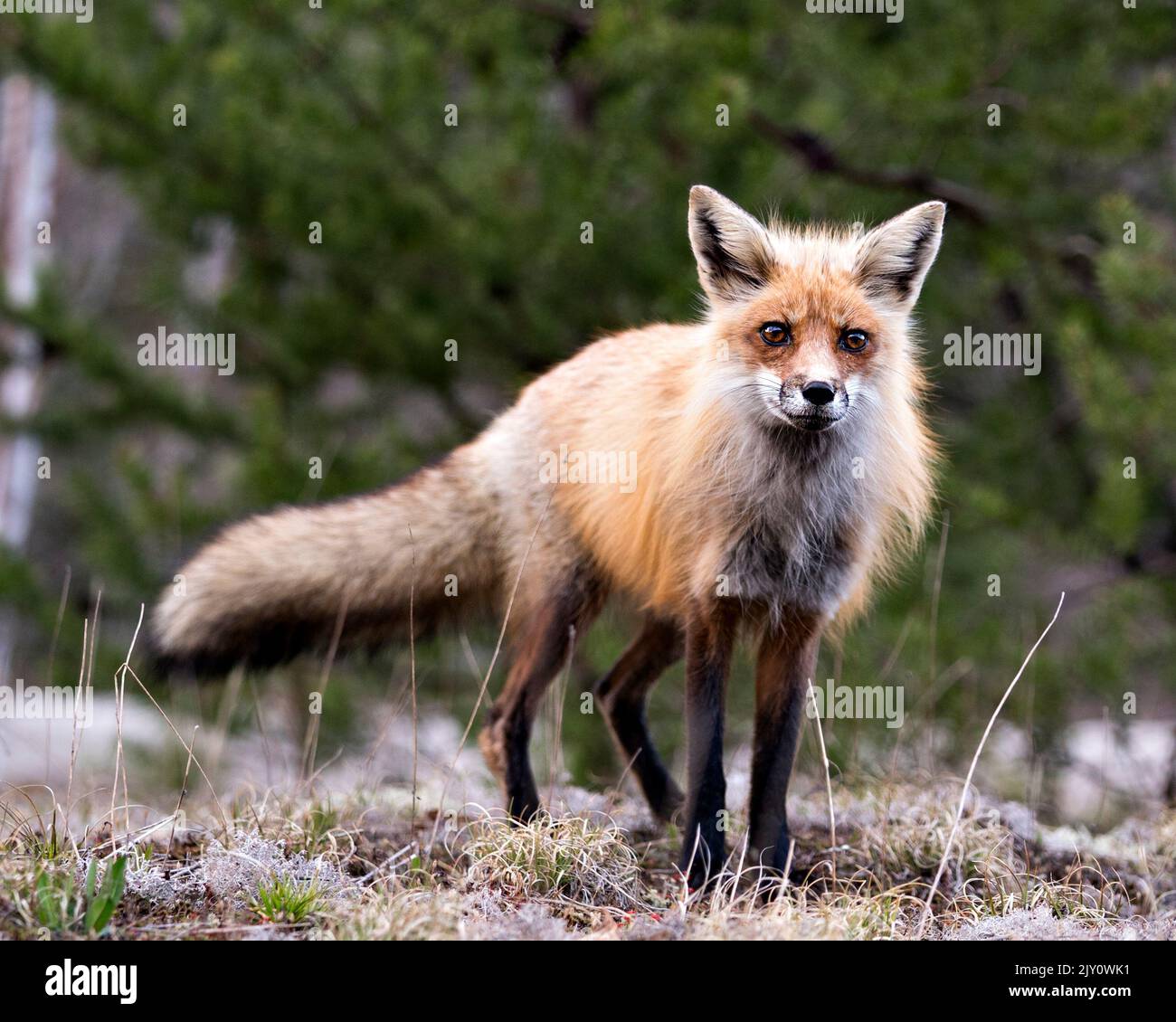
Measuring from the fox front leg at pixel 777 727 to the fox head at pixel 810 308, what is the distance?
2.78ft

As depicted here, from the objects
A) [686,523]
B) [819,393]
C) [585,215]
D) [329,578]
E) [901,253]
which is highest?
[585,215]

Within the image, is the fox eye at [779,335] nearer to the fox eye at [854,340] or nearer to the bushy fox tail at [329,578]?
the fox eye at [854,340]

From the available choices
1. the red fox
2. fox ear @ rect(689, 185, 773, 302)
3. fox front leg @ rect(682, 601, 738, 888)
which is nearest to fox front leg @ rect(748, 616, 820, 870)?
the red fox

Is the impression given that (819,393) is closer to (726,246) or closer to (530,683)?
(726,246)

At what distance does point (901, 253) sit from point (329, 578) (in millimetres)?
2741

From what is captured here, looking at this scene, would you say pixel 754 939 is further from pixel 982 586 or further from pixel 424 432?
pixel 424 432

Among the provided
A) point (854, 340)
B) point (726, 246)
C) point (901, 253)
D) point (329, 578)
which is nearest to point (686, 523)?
point (854, 340)

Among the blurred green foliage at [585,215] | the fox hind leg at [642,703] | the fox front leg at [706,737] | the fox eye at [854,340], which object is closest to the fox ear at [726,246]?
the fox eye at [854,340]

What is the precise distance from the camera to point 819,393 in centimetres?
396

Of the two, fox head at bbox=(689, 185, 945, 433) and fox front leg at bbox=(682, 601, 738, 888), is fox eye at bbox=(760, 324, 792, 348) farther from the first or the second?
fox front leg at bbox=(682, 601, 738, 888)

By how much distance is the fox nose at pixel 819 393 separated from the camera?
3953 mm

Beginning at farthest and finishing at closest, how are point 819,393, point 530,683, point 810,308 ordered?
point 530,683, point 810,308, point 819,393

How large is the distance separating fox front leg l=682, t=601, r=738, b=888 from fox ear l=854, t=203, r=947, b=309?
4.30ft
